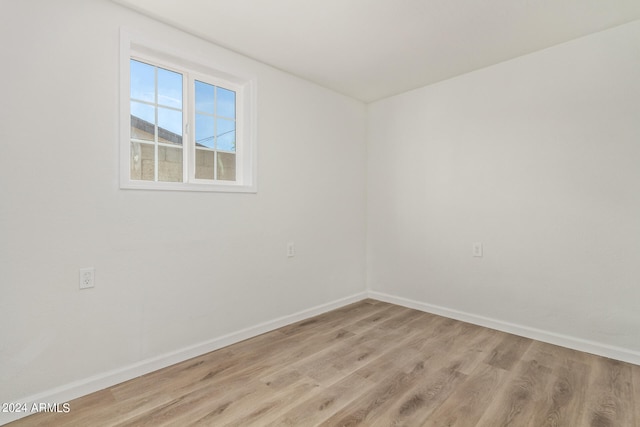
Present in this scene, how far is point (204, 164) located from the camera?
2482 millimetres

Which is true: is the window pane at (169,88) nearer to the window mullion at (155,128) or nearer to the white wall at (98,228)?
the window mullion at (155,128)

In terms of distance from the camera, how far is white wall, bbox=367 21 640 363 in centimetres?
221

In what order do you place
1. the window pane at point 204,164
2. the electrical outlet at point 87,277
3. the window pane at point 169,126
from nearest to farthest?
1. the electrical outlet at point 87,277
2. the window pane at point 169,126
3. the window pane at point 204,164

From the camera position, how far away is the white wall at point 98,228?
Result: 1638mm

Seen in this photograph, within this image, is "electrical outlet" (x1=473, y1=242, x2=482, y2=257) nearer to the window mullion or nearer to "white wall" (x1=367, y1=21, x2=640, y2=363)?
"white wall" (x1=367, y1=21, x2=640, y2=363)

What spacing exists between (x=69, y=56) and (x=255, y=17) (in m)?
1.10

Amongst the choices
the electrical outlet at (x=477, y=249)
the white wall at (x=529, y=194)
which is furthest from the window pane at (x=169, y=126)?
the electrical outlet at (x=477, y=249)

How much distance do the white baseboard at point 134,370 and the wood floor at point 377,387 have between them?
5 centimetres

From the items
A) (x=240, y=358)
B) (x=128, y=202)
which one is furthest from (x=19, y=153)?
(x=240, y=358)

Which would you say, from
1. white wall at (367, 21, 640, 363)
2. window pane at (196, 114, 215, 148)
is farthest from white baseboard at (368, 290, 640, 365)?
window pane at (196, 114, 215, 148)

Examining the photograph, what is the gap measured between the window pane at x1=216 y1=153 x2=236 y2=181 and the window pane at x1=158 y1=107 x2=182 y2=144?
0.35m

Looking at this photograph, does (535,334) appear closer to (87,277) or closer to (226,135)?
(226,135)

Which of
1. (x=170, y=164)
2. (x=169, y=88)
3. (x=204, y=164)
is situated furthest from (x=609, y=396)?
(x=169, y=88)

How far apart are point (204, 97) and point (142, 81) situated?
0.44m
